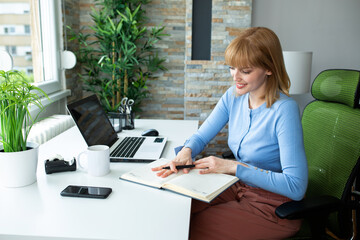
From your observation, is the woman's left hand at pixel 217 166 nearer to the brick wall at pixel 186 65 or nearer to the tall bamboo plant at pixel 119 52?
the tall bamboo plant at pixel 119 52

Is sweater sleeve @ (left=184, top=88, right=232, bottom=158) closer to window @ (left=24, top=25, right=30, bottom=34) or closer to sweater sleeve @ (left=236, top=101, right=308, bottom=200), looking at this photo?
sweater sleeve @ (left=236, top=101, right=308, bottom=200)

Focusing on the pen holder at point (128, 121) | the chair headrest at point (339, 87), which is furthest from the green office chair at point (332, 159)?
the pen holder at point (128, 121)

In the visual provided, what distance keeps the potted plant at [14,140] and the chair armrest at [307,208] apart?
88cm

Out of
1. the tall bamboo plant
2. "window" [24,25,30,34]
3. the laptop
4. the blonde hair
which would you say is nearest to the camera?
the blonde hair

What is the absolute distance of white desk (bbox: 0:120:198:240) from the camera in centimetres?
84

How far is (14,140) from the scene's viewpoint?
3.58 feet

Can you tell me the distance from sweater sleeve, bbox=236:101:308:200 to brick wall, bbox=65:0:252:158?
1925 millimetres

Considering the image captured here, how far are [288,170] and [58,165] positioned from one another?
2.90 feet

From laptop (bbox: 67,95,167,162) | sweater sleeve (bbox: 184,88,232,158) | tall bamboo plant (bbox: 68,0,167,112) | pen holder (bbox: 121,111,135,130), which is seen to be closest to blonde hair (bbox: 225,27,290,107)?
sweater sleeve (bbox: 184,88,232,158)

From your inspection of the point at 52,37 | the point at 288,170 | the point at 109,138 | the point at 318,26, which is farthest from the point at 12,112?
the point at 318,26

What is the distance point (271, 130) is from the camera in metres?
1.30

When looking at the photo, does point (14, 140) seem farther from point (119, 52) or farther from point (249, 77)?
point (119, 52)

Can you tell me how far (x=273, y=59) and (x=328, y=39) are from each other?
248 centimetres

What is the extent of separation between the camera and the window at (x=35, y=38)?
2.06 m
